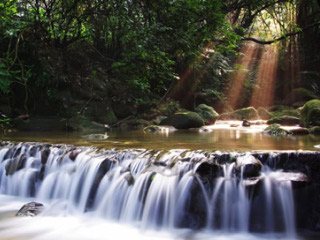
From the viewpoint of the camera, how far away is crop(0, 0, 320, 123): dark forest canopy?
29.8 feet

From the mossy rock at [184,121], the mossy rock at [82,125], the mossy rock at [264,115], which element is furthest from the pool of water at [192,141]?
the mossy rock at [264,115]

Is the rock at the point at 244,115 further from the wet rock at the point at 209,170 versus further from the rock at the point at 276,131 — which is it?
the wet rock at the point at 209,170

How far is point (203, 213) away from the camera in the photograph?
A: 4.10m

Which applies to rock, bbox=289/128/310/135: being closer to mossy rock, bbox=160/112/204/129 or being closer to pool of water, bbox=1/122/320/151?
pool of water, bbox=1/122/320/151

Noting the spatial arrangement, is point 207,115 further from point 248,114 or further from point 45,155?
point 45,155

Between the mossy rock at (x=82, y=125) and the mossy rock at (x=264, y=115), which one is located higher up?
the mossy rock at (x=264, y=115)

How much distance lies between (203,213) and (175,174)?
2.17 feet

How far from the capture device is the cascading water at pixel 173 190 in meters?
4.02

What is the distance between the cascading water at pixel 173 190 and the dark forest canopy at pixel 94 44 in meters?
4.74

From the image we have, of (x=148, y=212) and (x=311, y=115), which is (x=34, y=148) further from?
(x=311, y=115)

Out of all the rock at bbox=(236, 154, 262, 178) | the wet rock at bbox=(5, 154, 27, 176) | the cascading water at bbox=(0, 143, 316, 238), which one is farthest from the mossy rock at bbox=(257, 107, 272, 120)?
the wet rock at bbox=(5, 154, 27, 176)

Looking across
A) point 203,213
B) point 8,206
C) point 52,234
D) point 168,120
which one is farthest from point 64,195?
point 168,120

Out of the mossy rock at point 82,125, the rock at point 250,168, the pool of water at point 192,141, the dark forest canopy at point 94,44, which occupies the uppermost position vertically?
the dark forest canopy at point 94,44

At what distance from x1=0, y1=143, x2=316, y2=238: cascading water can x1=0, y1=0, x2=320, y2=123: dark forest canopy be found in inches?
187
